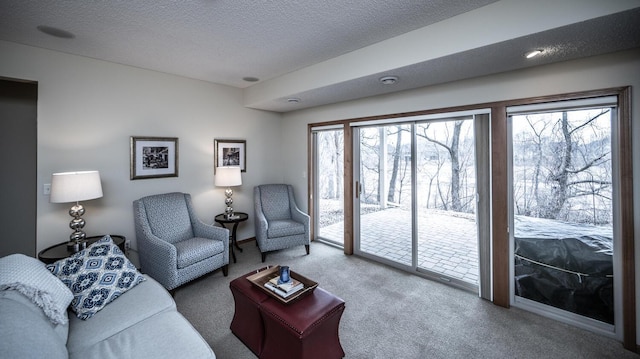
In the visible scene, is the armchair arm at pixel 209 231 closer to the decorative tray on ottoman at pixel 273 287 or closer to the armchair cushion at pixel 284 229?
the armchair cushion at pixel 284 229

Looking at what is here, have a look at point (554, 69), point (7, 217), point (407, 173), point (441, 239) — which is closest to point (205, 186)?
point (7, 217)

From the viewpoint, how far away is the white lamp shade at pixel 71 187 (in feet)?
7.95

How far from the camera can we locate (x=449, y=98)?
9.61ft

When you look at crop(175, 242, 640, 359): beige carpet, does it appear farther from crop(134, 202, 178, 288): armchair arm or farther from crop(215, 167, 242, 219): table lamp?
crop(215, 167, 242, 219): table lamp

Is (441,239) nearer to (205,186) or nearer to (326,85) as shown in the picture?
(326,85)

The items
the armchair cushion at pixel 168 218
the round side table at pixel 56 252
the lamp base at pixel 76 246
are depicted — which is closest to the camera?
the round side table at pixel 56 252

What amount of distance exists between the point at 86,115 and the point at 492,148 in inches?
175

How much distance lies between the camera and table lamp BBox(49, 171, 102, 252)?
7.96 ft

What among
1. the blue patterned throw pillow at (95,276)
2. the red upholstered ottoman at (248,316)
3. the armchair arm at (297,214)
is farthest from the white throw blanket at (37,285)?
the armchair arm at (297,214)

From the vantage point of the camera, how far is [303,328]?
1.62 m

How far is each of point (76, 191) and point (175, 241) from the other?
113 centimetres

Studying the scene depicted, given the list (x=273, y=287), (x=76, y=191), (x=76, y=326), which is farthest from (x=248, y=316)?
(x=76, y=191)

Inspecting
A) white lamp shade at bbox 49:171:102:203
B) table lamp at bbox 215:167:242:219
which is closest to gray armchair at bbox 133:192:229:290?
table lamp at bbox 215:167:242:219

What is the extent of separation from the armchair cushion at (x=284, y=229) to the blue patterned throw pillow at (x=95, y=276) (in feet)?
5.97
